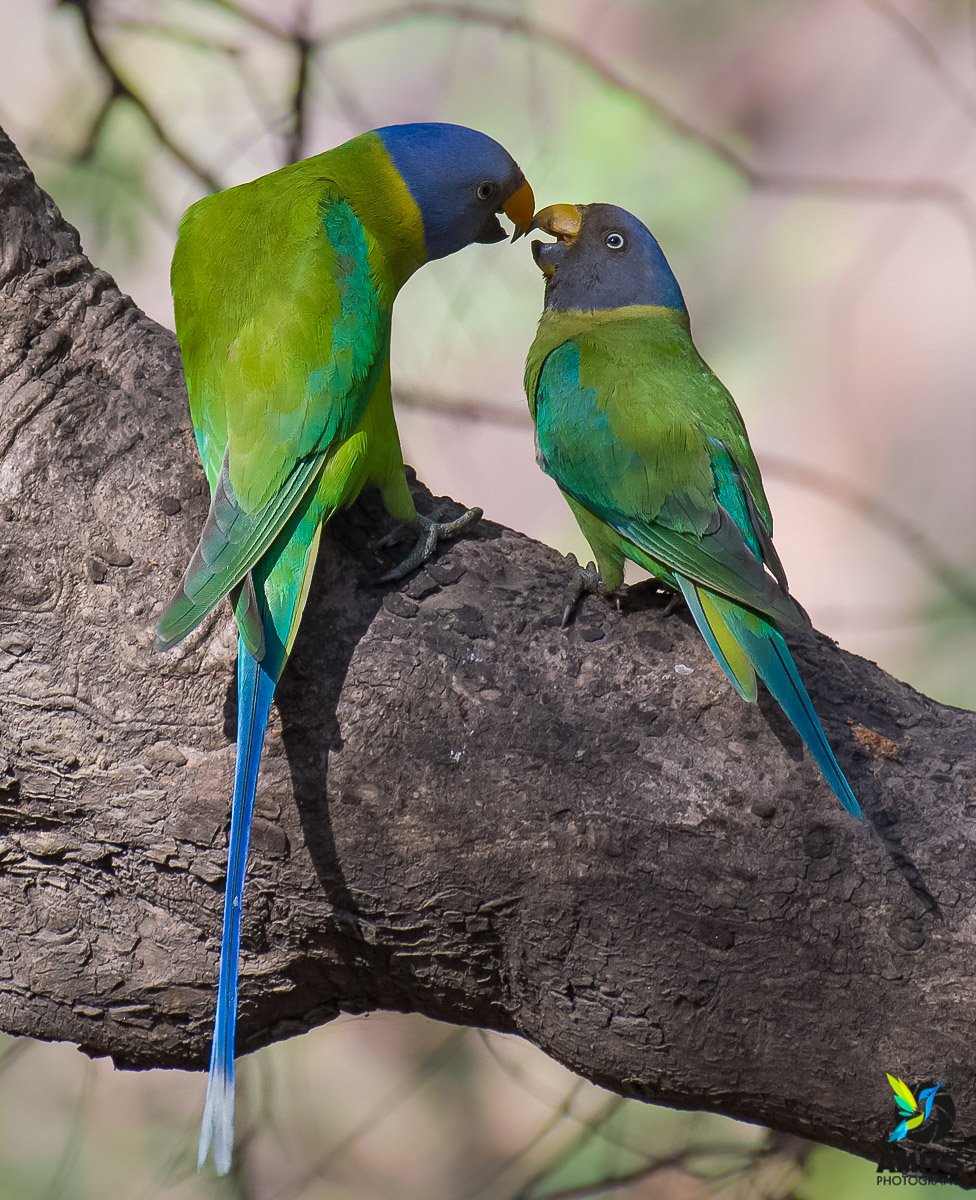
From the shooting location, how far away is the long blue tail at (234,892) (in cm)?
139

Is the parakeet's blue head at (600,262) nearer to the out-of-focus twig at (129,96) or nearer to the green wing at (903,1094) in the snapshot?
the out-of-focus twig at (129,96)

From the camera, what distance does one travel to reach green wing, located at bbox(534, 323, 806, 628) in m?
1.66

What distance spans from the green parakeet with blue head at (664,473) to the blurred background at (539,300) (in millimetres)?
997

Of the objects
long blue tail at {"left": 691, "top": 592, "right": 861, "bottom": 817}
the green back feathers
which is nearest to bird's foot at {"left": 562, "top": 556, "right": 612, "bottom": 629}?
long blue tail at {"left": 691, "top": 592, "right": 861, "bottom": 817}

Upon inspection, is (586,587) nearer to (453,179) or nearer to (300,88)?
(453,179)

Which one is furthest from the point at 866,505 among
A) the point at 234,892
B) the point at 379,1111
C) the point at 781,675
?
the point at 234,892

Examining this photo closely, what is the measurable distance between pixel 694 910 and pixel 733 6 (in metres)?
2.52

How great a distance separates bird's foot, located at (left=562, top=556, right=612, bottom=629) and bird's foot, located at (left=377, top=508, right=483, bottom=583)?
193 mm

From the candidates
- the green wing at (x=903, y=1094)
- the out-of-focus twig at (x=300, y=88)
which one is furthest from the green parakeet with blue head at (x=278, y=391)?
the out-of-focus twig at (x=300, y=88)

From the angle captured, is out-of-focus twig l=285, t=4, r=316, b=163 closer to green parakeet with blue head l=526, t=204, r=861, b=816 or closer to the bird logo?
green parakeet with blue head l=526, t=204, r=861, b=816

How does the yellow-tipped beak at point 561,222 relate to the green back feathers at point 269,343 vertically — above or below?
above

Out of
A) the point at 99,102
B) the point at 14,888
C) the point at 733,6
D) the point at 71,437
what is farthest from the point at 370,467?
the point at 733,6

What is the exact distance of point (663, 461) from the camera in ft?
5.79

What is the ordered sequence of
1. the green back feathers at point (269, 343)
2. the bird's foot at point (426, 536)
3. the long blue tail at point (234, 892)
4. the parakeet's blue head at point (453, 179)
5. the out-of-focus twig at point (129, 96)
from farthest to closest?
1. the out-of-focus twig at point (129, 96)
2. the parakeet's blue head at point (453, 179)
3. the bird's foot at point (426, 536)
4. the green back feathers at point (269, 343)
5. the long blue tail at point (234, 892)
